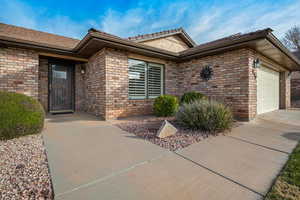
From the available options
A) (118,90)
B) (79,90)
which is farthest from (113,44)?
(79,90)

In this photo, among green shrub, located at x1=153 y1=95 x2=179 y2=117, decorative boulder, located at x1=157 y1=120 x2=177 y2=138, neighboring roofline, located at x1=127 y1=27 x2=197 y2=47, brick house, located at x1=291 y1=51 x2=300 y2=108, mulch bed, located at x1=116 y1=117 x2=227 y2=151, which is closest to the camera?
mulch bed, located at x1=116 y1=117 x2=227 y2=151

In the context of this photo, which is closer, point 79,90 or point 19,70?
point 19,70

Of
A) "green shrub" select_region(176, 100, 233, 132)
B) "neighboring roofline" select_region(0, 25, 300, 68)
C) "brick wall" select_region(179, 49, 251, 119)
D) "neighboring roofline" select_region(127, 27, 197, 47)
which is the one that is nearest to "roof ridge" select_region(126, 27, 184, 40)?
"neighboring roofline" select_region(127, 27, 197, 47)

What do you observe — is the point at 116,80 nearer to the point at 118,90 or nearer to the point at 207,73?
the point at 118,90

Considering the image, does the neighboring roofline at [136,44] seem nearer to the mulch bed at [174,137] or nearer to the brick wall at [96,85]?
the brick wall at [96,85]

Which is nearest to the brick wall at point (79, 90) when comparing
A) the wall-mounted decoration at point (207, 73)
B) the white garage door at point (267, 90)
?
the wall-mounted decoration at point (207, 73)

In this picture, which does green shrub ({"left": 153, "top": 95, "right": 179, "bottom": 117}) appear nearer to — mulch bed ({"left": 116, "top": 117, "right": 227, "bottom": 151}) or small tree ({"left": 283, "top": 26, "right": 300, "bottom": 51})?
mulch bed ({"left": 116, "top": 117, "right": 227, "bottom": 151})

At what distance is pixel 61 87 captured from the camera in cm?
651

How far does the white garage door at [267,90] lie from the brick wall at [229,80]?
148 cm

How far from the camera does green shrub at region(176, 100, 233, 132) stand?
12.1ft

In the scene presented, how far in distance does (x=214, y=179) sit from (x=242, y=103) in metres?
4.35

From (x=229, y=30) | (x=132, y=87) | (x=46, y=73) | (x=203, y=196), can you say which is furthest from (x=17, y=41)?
(x=229, y=30)

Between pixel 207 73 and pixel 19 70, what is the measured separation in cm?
742

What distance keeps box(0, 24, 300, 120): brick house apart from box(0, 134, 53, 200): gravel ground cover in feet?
8.94
